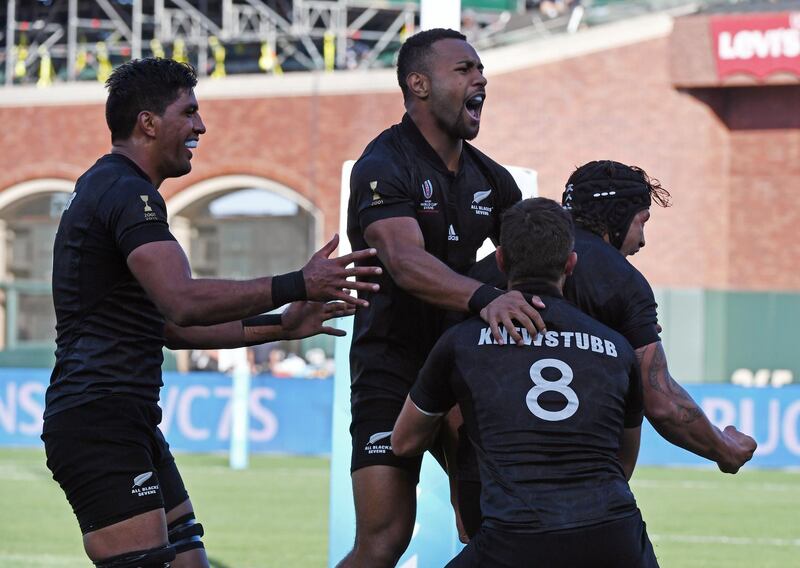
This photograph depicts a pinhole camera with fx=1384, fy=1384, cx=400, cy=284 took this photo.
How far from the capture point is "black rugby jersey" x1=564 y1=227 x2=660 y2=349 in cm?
470

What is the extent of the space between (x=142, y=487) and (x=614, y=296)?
1.82 meters

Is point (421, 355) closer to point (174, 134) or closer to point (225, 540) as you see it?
point (174, 134)

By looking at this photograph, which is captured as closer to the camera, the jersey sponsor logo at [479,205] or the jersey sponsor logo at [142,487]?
the jersey sponsor logo at [142,487]

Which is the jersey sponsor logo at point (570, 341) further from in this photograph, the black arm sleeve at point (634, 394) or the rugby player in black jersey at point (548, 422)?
the black arm sleeve at point (634, 394)

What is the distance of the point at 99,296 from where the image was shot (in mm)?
5004

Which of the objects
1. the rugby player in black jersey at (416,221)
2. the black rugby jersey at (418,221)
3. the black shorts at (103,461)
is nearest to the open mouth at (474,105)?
the rugby player in black jersey at (416,221)

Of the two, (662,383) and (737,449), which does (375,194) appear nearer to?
(662,383)

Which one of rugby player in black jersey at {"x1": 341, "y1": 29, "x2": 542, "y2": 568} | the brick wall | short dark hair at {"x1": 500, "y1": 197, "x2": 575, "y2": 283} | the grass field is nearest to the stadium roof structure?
the brick wall

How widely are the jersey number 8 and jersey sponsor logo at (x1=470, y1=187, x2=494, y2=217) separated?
1419mm

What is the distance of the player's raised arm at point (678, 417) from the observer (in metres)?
4.68

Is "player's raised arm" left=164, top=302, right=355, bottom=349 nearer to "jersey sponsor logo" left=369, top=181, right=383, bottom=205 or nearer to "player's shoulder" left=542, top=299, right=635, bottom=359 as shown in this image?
"jersey sponsor logo" left=369, top=181, right=383, bottom=205

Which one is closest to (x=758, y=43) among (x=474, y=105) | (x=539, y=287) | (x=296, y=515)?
(x=296, y=515)

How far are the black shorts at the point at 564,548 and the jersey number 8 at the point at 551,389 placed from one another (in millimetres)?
342

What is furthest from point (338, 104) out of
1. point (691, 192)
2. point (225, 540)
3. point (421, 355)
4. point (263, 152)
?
point (421, 355)
